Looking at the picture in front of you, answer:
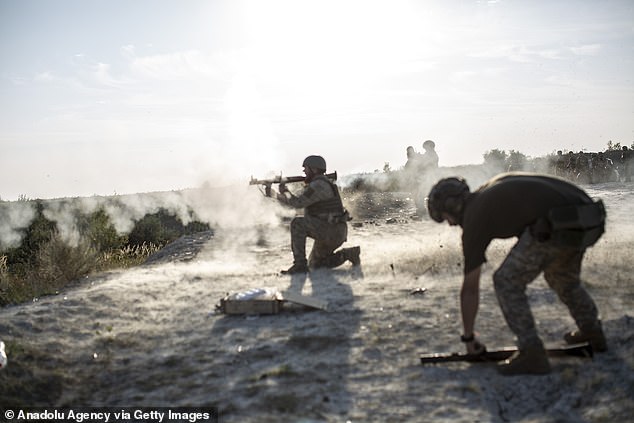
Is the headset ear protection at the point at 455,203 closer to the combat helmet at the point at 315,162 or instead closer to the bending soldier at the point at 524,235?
the bending soldier at the point at 524,235

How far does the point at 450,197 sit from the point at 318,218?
4.87m

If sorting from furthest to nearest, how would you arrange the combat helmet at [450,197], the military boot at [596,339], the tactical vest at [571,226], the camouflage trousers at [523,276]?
1. the military boot at [596,339]
2. the combat helmet at [450,197]
3. the camouflage trousers at [523,276]
4. the tactical vest at [571,226]

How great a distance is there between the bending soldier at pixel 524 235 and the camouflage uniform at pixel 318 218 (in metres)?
4.86

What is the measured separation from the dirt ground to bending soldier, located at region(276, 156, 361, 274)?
0.43 m

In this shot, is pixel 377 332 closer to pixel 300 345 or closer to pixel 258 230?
pixel 300 345

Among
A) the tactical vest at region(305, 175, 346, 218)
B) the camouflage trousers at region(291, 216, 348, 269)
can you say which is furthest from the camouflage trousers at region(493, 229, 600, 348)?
the tactical vest at region(305, 175, 346, 218)

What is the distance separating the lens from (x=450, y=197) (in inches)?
174

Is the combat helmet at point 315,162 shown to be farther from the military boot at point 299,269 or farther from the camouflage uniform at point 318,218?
the military boot at point 299,269

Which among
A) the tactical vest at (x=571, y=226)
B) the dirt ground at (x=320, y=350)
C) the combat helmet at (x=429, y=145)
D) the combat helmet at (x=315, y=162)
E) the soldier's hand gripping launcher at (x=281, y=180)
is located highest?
the combat helmet at (x=429, y=145)

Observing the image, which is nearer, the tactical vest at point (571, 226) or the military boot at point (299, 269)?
the tactical vest at point (571, 226)

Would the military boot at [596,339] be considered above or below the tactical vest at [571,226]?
below

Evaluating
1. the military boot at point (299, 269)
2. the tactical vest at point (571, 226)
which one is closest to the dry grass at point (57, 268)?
the military boot at point (299, 269)

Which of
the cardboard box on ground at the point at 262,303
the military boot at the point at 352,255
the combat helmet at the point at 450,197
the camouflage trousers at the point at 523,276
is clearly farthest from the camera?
the military boot at the point at 352,255

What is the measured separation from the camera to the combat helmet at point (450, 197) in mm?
4406
